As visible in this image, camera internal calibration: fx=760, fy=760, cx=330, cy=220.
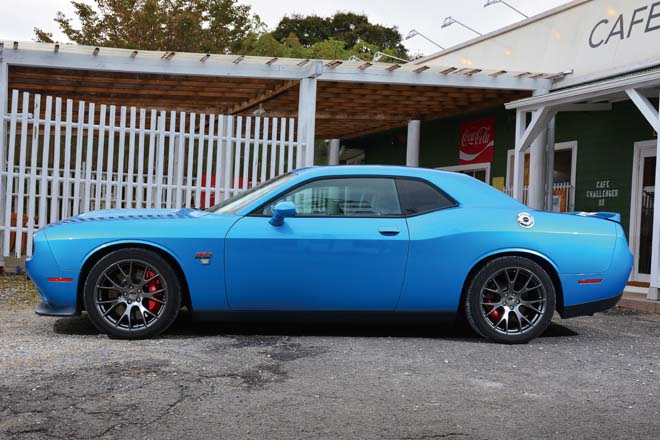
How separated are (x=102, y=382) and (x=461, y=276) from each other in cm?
285

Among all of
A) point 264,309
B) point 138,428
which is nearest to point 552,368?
point 264,309

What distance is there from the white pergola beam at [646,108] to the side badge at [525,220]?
4.20 m

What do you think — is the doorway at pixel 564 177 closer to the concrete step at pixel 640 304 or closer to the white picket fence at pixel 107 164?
the concrete step at pixel 640 304

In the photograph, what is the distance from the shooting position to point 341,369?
484 centimetres

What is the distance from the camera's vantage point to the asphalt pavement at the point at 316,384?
365 cm

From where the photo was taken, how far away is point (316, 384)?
4441mm

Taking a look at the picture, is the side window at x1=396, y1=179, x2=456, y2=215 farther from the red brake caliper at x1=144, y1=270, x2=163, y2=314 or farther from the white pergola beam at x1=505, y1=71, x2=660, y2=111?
the white pergola beam at x1=505, y1=71, x2=660, y2=111

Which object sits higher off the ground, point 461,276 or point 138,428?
point 461,276

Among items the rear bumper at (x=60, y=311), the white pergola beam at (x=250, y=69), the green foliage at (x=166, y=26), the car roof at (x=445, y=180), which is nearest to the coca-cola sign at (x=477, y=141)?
the white pergola beam at (x=250, y=69)

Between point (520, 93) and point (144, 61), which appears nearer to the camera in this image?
point (144, 61)

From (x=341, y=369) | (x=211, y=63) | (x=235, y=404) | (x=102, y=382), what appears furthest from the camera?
(x=211, y=63)

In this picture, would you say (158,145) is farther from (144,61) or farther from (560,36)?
(560,36)

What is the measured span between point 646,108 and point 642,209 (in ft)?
8.77

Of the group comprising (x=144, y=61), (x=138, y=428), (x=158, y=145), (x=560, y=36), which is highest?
(x=560, y=36)
